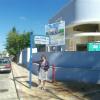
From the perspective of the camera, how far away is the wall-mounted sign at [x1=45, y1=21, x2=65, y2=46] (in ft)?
66.5

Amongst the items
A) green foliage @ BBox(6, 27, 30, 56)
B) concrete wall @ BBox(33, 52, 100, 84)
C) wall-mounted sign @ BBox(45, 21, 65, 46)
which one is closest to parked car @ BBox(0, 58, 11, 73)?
concrete wall @ BBox(33, 52, 100, 84)

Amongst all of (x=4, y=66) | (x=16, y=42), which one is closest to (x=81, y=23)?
(x=16, y=42)

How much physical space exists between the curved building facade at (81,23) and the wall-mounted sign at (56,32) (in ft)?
116

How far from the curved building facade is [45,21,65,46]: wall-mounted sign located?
116ft

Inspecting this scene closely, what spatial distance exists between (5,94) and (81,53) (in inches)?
284

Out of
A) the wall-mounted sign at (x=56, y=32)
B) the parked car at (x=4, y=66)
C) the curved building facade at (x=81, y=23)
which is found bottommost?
the parked car at (x=4, y=66)

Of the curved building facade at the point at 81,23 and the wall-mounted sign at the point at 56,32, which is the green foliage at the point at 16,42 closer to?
the curved building facade at the point at 81,23

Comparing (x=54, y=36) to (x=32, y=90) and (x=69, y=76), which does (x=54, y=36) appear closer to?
(x=69, y=76)

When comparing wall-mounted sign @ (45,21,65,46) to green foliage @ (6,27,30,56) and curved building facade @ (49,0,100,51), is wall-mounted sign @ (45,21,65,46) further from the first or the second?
green foliage @ (6,27,30,56)

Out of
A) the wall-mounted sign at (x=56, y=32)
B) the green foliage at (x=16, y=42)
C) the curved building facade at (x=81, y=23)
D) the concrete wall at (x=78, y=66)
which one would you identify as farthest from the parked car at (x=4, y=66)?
the green foliage at (x=16, y=42)

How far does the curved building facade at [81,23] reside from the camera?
57875 mm

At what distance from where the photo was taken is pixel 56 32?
20875 millimetres

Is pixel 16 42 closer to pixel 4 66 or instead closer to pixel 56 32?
pixel 4 66

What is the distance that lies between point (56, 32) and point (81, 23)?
39057 millimetres
